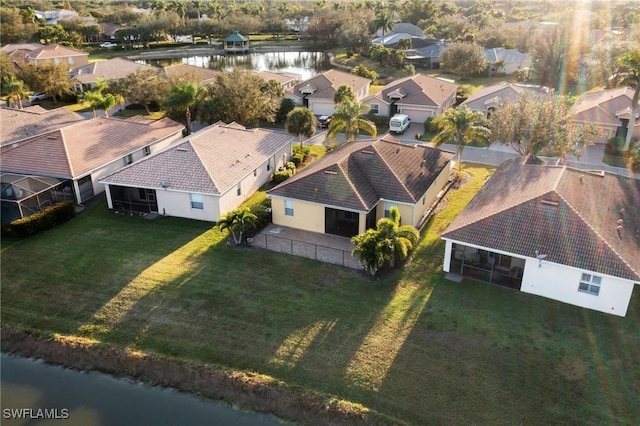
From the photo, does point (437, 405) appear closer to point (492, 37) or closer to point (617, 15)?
point (492, 37)

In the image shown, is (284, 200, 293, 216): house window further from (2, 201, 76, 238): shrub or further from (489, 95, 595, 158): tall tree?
(489, 95, 595, 158): tall tree

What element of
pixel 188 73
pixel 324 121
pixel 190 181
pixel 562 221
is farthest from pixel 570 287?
pixel 188 73

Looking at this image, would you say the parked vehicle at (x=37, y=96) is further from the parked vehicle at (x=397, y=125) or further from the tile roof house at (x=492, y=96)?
the tile roof house at (x=492, y=96)

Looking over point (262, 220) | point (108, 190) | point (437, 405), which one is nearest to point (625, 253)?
point (437, 405)

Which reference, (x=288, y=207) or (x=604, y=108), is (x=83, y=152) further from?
(x=604, y=108)

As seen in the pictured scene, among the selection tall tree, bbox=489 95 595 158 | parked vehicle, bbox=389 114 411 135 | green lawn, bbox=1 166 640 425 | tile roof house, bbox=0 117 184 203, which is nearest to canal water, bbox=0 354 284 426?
green lawn, bbox=1 166 640 425

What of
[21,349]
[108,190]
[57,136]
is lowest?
[21,349]

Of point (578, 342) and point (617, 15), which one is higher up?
point (617, 15)
